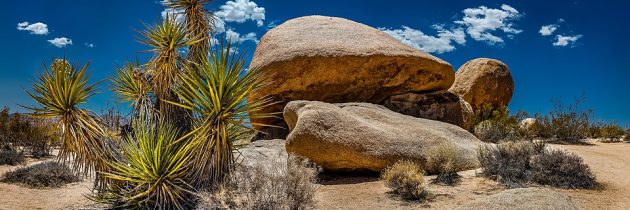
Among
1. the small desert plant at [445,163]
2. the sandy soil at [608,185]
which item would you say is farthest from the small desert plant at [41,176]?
the sandy soil at [608,185]

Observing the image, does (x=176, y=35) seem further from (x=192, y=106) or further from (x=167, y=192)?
(x=167, y=192)

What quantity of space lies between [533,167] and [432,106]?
537cm

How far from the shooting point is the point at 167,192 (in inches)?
270

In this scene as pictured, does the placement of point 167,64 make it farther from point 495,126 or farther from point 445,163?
point 495,126

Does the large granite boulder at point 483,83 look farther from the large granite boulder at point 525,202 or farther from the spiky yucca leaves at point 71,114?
the spiky yucca leaves at point 71,114

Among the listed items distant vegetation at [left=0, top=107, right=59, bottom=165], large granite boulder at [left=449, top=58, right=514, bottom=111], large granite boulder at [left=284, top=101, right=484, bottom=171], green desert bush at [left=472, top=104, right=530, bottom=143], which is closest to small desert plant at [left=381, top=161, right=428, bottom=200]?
large granite boulder at [left=284, top=101, right=484, bottom=171]

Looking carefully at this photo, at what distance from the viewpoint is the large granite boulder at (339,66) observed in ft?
43.2

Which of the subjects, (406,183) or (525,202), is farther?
(406,183)

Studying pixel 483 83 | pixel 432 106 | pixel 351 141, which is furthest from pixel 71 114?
pixel 483 83

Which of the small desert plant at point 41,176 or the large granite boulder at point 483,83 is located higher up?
the large granite boulder at point 483,83

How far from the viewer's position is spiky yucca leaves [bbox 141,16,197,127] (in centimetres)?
737

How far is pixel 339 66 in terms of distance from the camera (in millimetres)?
13234

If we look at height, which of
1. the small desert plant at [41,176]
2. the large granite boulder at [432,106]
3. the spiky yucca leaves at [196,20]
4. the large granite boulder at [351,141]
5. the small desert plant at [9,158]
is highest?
the spiky yucca leaves at [196,20]

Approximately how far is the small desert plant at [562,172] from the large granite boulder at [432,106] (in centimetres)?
514
